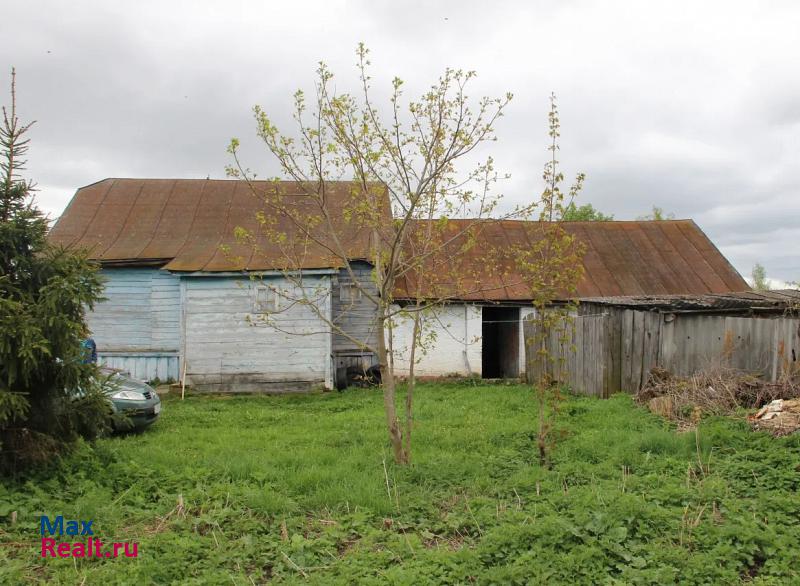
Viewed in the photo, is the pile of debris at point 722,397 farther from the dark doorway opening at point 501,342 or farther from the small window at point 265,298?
the small window at point 265,298

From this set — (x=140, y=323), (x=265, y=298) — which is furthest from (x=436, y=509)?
(x=140, y=323)

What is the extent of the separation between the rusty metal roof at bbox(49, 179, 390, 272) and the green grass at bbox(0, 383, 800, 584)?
8.25 meters

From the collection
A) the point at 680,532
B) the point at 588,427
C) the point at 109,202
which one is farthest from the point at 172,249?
the point at 680,532

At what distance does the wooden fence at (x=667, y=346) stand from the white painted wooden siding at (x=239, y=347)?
6.56m

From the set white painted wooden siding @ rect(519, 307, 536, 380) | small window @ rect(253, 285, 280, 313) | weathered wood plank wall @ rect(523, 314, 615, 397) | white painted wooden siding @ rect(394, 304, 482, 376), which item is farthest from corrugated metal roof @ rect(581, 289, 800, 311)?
small window @ rect(253, 285, 280, 313)

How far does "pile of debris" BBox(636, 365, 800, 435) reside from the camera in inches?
308

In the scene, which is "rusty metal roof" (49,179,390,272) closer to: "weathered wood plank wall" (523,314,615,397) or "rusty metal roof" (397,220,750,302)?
"rusty metal roof" (397,220,750,302)

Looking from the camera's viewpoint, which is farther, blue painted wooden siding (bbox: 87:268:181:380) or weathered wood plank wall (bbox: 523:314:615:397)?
blue painted wooden siding (bbox: 87:268:181:380)

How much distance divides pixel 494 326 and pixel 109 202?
12.9 metres

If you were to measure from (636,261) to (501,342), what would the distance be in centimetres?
528

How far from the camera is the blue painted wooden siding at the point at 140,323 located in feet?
53.5

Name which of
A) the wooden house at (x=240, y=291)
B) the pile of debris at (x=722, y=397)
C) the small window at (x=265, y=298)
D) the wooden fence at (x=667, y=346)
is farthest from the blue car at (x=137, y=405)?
the pile of debris at (x=722, y=397)

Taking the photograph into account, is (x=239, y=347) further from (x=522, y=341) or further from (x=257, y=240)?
(x=522, y=341)

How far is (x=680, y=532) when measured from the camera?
15.8 feet
